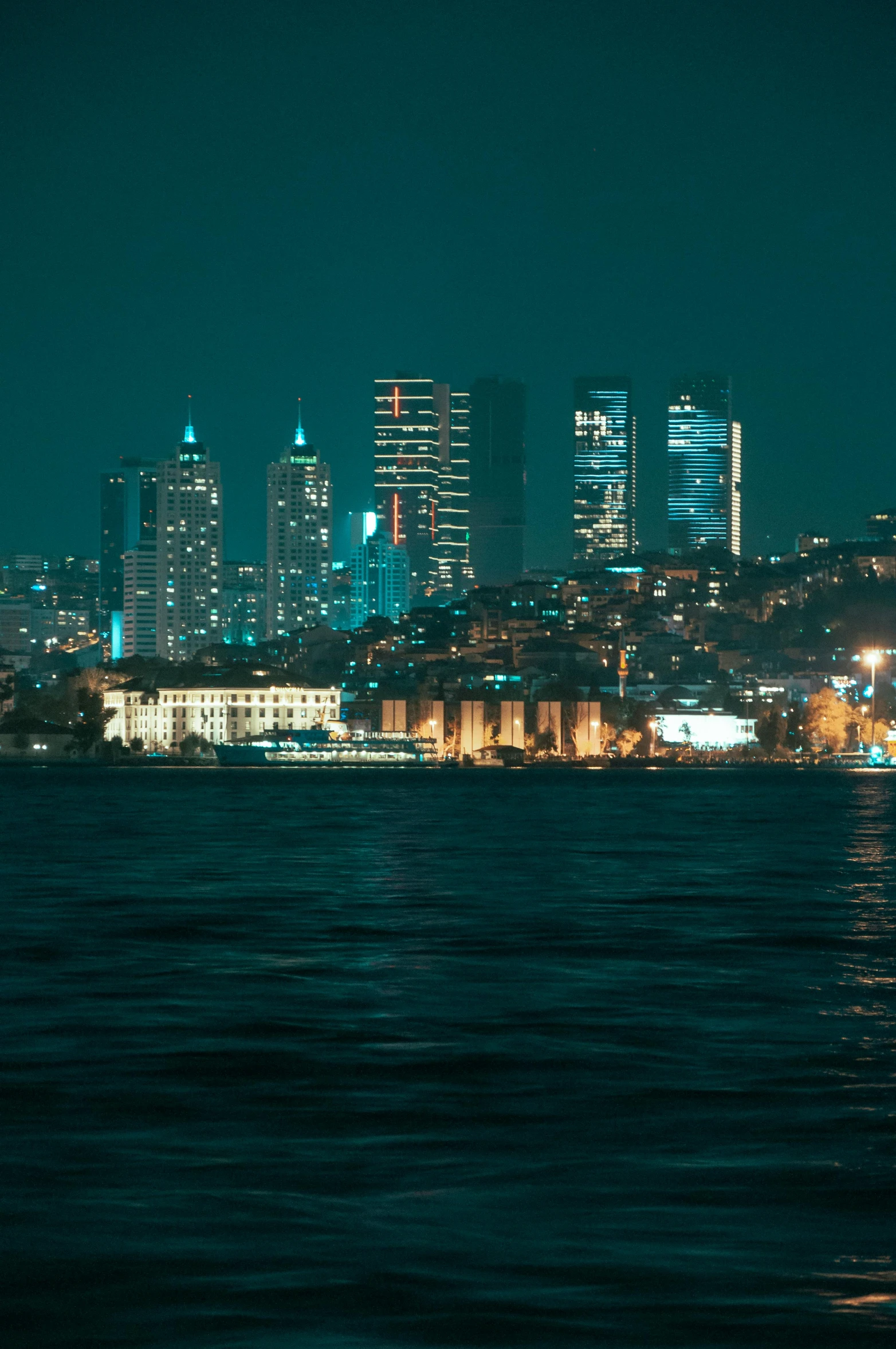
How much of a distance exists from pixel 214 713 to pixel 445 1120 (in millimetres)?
146739

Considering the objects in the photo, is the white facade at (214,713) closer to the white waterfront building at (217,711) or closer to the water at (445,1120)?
the white waterfront building at (217,711)

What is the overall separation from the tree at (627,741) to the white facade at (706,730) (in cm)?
733

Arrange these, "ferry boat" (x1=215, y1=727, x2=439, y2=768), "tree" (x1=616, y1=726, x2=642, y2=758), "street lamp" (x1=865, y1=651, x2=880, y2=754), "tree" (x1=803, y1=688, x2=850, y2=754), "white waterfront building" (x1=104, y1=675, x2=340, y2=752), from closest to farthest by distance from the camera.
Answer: "street lamp" (x1=865, y1=651, x2=880, y2=754), "ferry boat" (x1=215, y1=727, x2=439, y2=768), "tree" (x1=616, y1=726, x2=642, y2=758), "tree" (x1=803, y1=688, x2=850, y2=754), "white waterfront building" (x1=104, y1=675, x2=340, y2=752)

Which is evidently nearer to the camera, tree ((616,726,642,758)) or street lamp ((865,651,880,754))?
street lamp ((865,651,880,754))

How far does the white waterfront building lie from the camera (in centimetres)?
15662

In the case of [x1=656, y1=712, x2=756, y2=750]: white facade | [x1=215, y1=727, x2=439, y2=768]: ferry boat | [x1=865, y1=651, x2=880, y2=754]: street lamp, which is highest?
[x1=865, y1=651, x2=880, y2=754]: street lamp

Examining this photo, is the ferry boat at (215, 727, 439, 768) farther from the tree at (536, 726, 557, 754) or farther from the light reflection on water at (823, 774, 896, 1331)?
the light reflection on water at (823, 774, 896, 1331)

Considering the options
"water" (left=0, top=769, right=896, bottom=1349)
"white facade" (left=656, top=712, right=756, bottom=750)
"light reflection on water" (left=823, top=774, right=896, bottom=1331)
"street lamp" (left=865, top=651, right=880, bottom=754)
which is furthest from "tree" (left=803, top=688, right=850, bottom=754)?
"water" (left=0, top=769, right=896, bottom=1349)

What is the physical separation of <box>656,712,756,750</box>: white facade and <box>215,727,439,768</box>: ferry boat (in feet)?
77.9

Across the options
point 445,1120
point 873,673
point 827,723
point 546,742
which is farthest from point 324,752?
point 445,1120

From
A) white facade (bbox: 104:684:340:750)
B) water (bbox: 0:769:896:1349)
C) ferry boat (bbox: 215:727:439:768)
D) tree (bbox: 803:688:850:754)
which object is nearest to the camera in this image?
water (bbox: 0:769:896:1349)

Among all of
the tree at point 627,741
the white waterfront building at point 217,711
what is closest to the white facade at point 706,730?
the tree at point 627,741

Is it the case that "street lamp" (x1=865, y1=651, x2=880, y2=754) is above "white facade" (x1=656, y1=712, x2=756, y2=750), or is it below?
above

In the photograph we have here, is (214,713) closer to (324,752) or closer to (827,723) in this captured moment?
(324,752)
